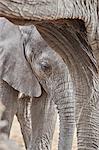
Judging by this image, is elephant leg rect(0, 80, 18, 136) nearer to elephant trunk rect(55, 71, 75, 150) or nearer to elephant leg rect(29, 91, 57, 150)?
elephant leg rect(29, 91, 57, 150)

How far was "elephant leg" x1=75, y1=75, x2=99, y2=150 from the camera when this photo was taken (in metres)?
1.98

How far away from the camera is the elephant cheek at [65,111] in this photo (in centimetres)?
257

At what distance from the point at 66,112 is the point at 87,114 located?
58cm

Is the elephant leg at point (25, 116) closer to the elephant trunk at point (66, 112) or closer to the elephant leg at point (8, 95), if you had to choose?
the elephant leg at point (8, 95)

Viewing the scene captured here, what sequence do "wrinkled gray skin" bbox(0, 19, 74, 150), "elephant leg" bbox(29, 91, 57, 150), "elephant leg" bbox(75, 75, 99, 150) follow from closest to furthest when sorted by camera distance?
"elephant leg" bbox(75, 75, 99, 150), "wrinkled gray skin" bbox(0, 19, 74, 150), "elephant leg" bbox(29, 91, 57, 150)

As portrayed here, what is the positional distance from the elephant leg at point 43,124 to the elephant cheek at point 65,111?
0.58m

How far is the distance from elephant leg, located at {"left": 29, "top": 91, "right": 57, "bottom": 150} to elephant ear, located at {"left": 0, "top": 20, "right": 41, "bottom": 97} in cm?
15

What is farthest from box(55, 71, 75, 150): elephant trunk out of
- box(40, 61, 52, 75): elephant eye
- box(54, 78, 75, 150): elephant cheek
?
box(40, 61, 52, 75): elephant eye

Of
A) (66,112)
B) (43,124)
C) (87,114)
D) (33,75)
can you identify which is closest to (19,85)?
(33,75)

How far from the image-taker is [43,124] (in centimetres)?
326

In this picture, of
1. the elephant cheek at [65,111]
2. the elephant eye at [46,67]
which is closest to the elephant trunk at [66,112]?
the elephant cheek at [65,111]

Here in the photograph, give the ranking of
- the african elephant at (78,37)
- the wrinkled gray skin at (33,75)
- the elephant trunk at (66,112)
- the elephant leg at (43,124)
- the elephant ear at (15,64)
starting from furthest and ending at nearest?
the elephant leg at (43,124)
the elephant ear at (15,64)
the wrinkled gray skin at (33,75)
the elephant trunk at (66,112)
the african elephant at (78,37)

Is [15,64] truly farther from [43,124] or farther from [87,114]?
[87,114]

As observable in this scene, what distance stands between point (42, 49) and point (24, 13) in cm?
141
